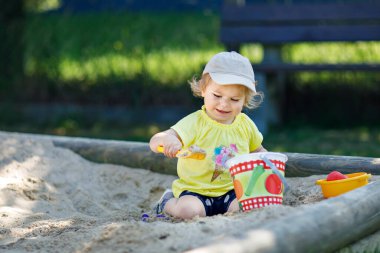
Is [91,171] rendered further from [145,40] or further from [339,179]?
[145,40]

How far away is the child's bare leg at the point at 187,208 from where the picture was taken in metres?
3.12

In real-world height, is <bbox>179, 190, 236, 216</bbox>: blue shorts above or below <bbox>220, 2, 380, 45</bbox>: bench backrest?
below

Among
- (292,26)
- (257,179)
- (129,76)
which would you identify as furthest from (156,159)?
(129,76)

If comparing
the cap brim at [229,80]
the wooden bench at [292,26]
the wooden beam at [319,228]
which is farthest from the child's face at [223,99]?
the wooden bench at [292,26]

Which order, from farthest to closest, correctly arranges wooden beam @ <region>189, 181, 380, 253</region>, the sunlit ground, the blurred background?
the blurred background → the sunlit ground → wooden beam @ <region>189, 181, 380, 253</region>

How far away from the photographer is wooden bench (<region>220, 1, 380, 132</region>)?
6.26 metres

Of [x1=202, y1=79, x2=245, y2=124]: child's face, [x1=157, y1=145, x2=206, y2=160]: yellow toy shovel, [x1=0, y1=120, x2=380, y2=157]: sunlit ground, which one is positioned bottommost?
[x1=0, y1=120, x2=380, y2=157]: sunlit ground

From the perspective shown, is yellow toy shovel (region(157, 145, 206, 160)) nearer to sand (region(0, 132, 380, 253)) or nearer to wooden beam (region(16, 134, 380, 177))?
sand (region(0, 132, 380, 253))

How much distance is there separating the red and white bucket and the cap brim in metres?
0.37

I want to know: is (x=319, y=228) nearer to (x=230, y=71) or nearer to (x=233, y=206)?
(x=233, y=206)

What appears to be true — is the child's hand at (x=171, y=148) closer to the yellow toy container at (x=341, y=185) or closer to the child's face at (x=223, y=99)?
the child's face at (x=223, y=99)

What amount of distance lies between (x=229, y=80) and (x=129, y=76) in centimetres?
427

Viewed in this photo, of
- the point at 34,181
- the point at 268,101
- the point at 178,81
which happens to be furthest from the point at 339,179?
the point at 178,81

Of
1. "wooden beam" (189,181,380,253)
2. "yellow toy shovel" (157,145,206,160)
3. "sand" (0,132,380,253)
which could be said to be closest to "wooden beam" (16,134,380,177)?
"sand" (0,132,380,253)
